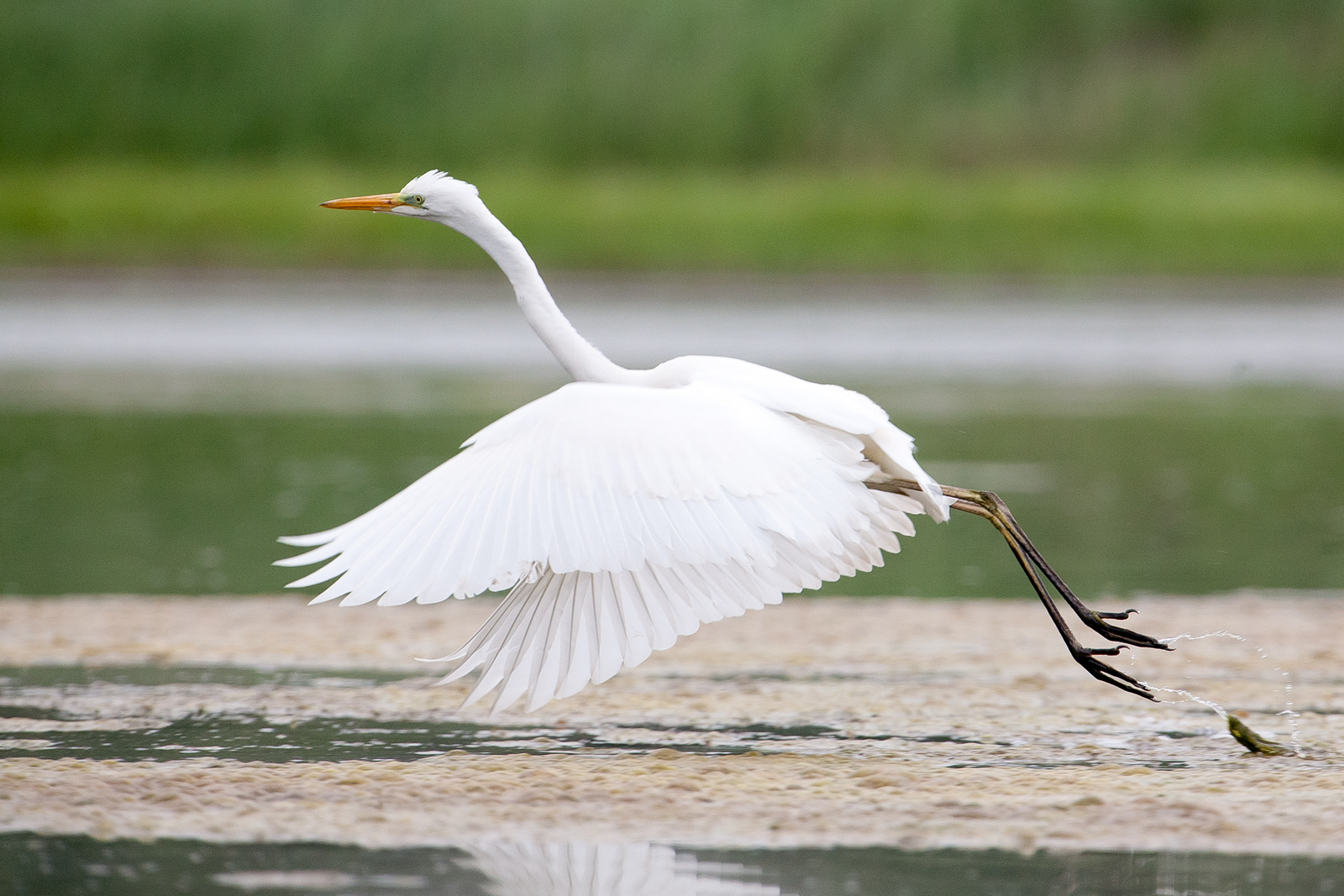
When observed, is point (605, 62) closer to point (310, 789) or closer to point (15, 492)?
point (15, 492)

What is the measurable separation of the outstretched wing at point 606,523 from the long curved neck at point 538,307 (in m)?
0.68

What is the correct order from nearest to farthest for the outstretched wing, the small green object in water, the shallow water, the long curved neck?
the shallow water → the outstretched wing → the small green object in water → the long curved neck

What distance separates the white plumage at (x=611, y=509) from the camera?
204 inches

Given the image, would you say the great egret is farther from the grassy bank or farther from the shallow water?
the grassy bank

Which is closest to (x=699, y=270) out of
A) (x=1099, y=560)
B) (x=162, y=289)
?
(x=162, y=289)

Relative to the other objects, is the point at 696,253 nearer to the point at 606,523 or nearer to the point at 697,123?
the point at 697,123

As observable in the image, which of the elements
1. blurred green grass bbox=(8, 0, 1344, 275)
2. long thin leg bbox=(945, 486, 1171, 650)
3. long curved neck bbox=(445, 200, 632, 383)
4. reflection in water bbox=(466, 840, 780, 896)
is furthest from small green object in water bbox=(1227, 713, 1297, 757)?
blurred green grass bbox=(8, 0, 1344, 275)

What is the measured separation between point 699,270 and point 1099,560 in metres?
21.6

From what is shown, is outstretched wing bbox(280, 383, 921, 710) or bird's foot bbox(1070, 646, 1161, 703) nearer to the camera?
outstretched wing bbox(280, 383, 921, 710)

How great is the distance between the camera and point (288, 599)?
8.73 m

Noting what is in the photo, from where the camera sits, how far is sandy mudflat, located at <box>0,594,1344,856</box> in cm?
496

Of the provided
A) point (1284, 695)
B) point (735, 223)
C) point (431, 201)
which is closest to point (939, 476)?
point (1284, 695)

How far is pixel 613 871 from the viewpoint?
4.60 metres

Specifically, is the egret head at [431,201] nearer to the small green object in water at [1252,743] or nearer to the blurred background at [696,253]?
the small green object in water at [1252,743]
